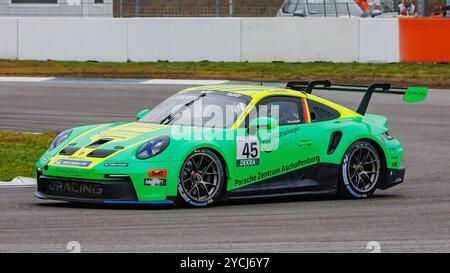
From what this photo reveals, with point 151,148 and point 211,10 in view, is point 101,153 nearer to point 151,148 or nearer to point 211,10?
point 151,148

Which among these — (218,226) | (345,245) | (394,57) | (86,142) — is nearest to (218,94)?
(86,142)

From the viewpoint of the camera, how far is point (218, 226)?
9.22 meters

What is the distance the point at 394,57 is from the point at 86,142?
16059mm

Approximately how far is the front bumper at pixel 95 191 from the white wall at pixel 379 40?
1599cm

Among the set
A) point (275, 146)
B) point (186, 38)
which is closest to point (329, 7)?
point (186, 38)

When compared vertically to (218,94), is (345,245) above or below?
below

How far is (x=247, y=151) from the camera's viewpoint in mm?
10633

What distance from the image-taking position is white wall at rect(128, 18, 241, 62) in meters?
26.3

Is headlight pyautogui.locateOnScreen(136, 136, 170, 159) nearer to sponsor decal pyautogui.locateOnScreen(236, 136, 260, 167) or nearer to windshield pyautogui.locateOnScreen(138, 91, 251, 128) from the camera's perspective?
windshield pyautogui.locateOnScreen(138, 91, 251, 128)

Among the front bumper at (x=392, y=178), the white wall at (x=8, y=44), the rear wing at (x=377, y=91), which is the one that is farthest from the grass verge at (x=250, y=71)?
the front bumper at (x=392, y=178)

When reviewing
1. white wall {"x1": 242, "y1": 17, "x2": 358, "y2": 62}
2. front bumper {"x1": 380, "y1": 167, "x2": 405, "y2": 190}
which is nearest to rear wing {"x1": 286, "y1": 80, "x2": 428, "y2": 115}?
front bumper {"x1": 380, "y1": 167, "x2": 405, "y2": 190}

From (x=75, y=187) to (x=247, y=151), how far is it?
1.71 meters

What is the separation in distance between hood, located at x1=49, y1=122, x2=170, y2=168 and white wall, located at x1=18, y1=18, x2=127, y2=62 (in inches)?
636
